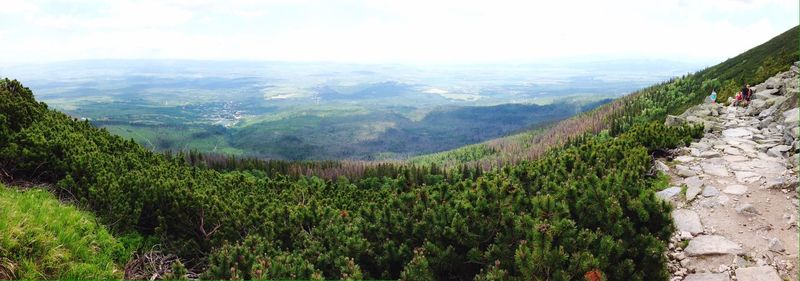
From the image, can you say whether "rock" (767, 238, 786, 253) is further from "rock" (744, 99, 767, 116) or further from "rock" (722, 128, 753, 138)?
"rock" (744, 99, 767, 116)

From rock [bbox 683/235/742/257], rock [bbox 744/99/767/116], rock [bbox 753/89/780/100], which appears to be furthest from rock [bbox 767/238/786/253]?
rock [bbox 753/89/780/100]

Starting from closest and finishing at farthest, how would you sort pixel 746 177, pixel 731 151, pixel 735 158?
pixel 746 177
pixel 735 158
pixel 731 151

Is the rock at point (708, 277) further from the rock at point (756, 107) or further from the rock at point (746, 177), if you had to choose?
the rock at point (756, 107)

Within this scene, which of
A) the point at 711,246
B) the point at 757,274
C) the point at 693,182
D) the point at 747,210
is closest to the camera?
the point at 757,274

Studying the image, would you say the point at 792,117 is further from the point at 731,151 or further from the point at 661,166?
the point at 661,166

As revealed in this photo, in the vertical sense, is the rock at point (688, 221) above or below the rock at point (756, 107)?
below

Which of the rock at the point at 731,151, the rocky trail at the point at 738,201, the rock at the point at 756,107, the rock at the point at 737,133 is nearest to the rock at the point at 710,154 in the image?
the rocky trail at the point at 738,201

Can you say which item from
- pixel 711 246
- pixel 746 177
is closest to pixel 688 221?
pixel 711 246
